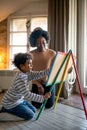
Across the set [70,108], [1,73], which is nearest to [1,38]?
[1,73]

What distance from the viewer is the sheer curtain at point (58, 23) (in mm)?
4324

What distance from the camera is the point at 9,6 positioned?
495 centimetres

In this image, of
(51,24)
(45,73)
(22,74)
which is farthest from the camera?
(51,24)

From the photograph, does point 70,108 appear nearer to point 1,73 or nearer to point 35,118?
point 35,118

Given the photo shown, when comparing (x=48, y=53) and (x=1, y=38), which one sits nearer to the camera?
(x=48, y=53)

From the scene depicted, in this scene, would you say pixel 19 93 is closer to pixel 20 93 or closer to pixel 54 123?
pixel 20 93

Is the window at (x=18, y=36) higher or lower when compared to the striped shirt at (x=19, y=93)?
higher

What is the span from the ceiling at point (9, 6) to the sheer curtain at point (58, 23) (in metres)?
0.79

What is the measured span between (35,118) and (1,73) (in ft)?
7.92

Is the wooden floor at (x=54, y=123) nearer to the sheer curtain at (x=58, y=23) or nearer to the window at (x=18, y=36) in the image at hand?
the sheer curtain at (x=58, y=23)

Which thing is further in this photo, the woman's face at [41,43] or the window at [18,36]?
the window at [18,36]

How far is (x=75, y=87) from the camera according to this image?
4625 millimetres

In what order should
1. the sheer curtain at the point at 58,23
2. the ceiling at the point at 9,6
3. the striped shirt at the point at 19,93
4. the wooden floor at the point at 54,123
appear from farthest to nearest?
the ceiling at the point at 9,6
the sheer curtain at the point at 58,23
the striped shirt at the point at 19,93
the wooden floor at the point at 54,123

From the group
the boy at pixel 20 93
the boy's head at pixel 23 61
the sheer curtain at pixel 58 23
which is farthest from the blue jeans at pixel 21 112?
the sheer curtain at pixel 58 23
